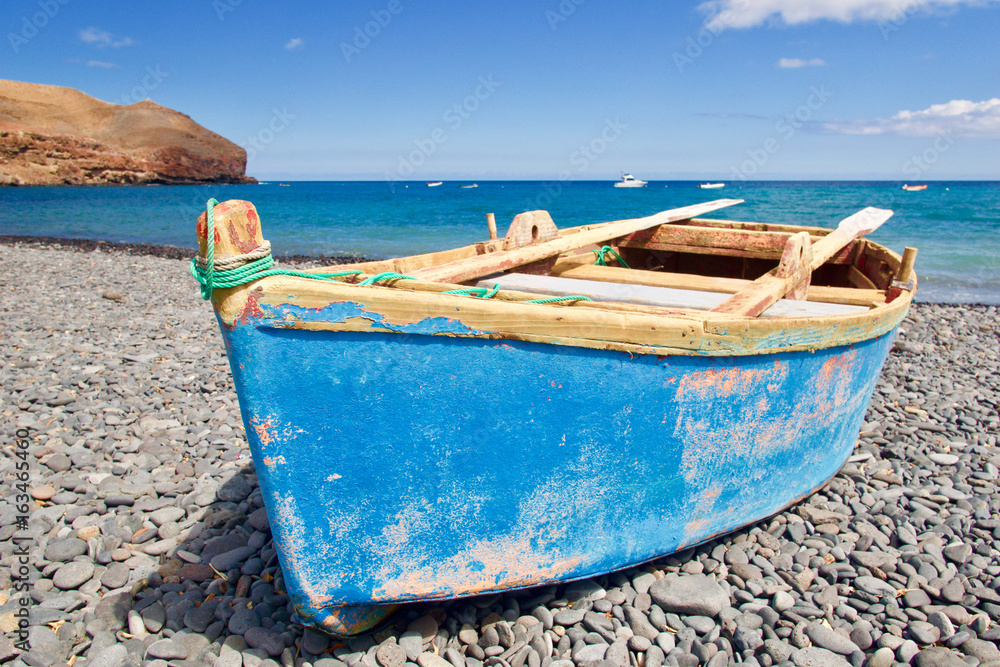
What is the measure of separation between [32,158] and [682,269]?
82725mm

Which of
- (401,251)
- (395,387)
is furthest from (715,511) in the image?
(401,251)

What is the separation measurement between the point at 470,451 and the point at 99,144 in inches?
3628

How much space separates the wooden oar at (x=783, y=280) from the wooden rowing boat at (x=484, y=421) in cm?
4

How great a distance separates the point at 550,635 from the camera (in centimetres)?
223

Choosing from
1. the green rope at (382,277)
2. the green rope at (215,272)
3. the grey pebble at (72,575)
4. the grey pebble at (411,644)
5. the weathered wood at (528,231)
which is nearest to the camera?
the green rope at (215,272)

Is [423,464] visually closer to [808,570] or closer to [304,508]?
[304,508]

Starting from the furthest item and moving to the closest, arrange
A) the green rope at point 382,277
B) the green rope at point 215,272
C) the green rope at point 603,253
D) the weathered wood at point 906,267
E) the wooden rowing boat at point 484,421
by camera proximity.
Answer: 1. the green rope at point 603,253
2. the weathered wood at point 906,267
3. the green rope at point 382,277
4. the wooden rowing boat at point 484,421
5. the green rope at point 215,272

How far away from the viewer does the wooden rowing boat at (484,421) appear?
1.72 meters

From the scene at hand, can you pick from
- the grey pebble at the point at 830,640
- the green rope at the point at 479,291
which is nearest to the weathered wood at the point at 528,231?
the green rope at the point at 479,291

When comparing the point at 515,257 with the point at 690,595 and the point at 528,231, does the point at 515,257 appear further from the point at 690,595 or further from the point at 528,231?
the point at 690,595

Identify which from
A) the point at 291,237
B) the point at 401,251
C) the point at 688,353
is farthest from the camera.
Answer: the point at 291,237

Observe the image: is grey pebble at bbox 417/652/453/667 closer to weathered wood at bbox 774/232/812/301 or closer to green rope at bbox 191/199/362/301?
green rope at bbox 191/199/362/301

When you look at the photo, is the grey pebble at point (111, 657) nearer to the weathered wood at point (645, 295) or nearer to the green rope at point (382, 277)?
the green rope at point (382, 277)

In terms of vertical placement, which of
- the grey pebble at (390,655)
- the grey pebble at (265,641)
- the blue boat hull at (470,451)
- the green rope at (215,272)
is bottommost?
the grey pebble at (390,655)
